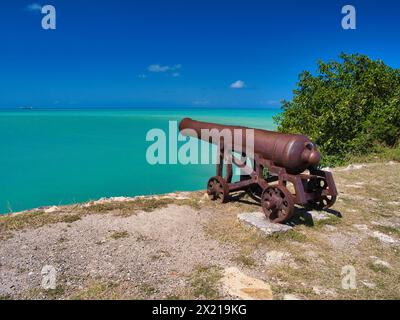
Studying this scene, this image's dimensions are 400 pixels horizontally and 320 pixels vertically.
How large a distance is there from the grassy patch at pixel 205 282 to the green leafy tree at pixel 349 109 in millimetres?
11781

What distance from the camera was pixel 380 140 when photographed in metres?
15.6

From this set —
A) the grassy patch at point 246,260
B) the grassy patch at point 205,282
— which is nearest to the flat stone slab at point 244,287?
the grassy patch at point 205,282

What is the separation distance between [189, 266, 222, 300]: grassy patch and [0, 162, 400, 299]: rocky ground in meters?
0.01

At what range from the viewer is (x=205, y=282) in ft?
15.0

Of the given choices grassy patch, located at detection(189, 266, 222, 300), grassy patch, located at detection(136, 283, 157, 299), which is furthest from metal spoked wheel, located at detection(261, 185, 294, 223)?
grassy patch, located at detection(136, 283, 157, 299)

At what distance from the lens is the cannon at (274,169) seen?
632cm

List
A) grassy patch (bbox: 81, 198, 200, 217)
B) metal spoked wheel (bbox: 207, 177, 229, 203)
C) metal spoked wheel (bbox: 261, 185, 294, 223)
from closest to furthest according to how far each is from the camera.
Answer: metal spoked wheel (bbox: 261, 185, 294, 223) < grassy patch (bbox: 81, 198, 200, 217) < metal spoked wheel (bbox: 207, 177, 229, 203)

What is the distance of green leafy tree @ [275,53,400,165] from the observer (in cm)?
1545

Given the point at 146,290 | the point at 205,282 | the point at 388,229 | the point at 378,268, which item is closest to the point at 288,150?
the point at 378,268

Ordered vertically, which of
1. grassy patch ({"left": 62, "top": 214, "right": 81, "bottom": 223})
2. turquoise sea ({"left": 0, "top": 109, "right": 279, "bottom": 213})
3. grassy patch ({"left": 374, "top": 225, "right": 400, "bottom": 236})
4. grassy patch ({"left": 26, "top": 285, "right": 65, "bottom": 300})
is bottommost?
turquoise sea ({"left": 0, "top": 109, "right": 279, "bottom": 213})

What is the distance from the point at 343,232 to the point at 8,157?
126ft

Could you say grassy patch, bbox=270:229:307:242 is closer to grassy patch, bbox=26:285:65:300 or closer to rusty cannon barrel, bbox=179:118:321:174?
rusty cannon barrel, bbox=179:118:321:174

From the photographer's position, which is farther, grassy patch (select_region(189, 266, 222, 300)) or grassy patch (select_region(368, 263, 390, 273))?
grassy patch (select_region(368, 263, 390, 273))

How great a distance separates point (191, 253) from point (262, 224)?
152cm
